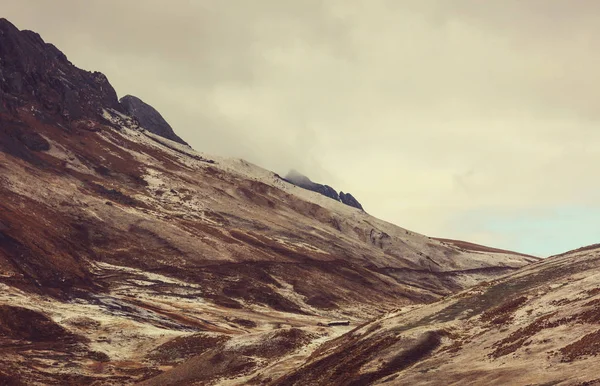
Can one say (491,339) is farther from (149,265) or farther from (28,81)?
(28,81)

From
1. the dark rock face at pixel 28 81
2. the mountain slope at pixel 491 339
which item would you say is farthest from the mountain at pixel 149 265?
the mountain slope at pixel 491 339

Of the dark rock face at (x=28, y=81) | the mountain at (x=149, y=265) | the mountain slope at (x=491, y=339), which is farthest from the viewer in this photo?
the dark rock face at (x=28, y=81)

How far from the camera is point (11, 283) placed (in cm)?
9606

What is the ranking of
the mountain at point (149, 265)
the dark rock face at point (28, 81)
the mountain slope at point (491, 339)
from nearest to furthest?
1. the mountain slope at point (491, 339)
2. the mountain at point (149, 265)
3. the dark rock face at point (28, 81)

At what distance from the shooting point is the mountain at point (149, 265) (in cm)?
6894

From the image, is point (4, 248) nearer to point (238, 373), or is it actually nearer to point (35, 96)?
point (238, 373)

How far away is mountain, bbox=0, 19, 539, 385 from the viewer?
226ft

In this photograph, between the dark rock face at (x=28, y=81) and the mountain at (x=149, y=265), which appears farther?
the dark rock face at (x=28, y=81)

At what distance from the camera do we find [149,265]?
428 feet

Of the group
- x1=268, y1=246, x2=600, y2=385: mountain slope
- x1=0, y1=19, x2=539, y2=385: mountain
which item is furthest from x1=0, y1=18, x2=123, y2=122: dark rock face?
x1=268, y1=246, x2=600, y2=385: mountain slope

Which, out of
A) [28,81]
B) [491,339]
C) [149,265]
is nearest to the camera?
[491,339]

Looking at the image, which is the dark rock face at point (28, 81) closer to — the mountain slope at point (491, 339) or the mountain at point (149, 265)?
the mountain at point (149, 265)

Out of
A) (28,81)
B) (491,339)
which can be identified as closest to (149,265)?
(28,81)

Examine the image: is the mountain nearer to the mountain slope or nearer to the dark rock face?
the dark rock face
